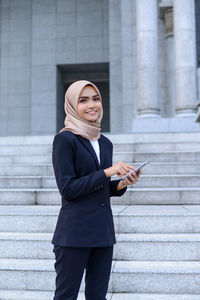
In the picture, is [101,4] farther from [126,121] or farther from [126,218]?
[126,218]

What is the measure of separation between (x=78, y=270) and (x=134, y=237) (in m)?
2.21

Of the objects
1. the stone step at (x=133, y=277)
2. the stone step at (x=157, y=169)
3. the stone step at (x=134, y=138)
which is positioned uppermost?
the stone step at (x=134, y=138)

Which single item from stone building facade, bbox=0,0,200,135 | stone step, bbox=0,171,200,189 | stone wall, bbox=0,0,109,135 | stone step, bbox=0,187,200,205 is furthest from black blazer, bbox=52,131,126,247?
stone wall, bbox=0,0,109,135

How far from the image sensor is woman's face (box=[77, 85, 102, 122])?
7.41ft

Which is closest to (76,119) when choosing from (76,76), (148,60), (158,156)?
(158,156)

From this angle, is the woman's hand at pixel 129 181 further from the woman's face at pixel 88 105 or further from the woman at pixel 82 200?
the woman's face at pixel 88 105

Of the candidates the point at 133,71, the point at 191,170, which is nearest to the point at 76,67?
the point at 133,71

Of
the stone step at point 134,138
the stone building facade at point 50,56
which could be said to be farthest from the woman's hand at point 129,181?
the stone building facade at point 50,56

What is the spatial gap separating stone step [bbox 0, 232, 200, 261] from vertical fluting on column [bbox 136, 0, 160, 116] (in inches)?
349

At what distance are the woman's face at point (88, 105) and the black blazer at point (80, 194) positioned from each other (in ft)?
0.50

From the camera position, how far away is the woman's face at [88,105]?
226cm

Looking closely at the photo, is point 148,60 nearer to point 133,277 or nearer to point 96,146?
point 133,277

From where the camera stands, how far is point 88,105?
2258 millimetres

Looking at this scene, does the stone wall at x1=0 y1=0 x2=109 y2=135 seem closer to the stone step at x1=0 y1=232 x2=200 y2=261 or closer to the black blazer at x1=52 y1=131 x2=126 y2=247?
the stone step at x1=0 y1=232 x2=200 y2=261
